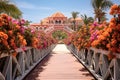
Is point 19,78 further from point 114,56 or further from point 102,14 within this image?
point 102,14

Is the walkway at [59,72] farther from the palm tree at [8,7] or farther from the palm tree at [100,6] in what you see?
the palm tree at [100,6]

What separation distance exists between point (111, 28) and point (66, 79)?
3.91 metres

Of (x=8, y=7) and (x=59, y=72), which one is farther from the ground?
(x=8, y=7)

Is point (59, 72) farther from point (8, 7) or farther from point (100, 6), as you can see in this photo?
point (100, 6)

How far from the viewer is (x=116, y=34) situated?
7.43 metres

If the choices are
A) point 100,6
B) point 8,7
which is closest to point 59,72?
point 8,7

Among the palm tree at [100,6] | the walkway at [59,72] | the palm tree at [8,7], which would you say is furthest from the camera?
the palm tree at [100,6]

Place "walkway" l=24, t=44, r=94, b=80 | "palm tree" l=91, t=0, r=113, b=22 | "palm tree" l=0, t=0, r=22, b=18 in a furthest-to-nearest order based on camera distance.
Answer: "palm tree" l=91, t=0, r=113, b=22, "palm tree" l=0, t=0, r=22, b=18, "walkway" l=24, t=44, r=94, b=80

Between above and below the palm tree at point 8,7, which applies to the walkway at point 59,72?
below

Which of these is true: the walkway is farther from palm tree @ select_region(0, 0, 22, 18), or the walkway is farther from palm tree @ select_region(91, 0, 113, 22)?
palm tree @ select_region(91, 0, 113, 22)

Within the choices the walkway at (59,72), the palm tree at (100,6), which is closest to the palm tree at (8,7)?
the walkway at (59,72)

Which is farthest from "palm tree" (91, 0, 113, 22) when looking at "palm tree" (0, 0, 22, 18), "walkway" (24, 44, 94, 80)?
"palm tree" (0, 0, 22, 18)

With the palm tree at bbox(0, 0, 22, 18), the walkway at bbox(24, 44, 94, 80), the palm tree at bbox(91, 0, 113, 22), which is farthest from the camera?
the palm tree at bbox(91, 0, 113, 22)

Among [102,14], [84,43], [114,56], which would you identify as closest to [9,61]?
[114,56]
